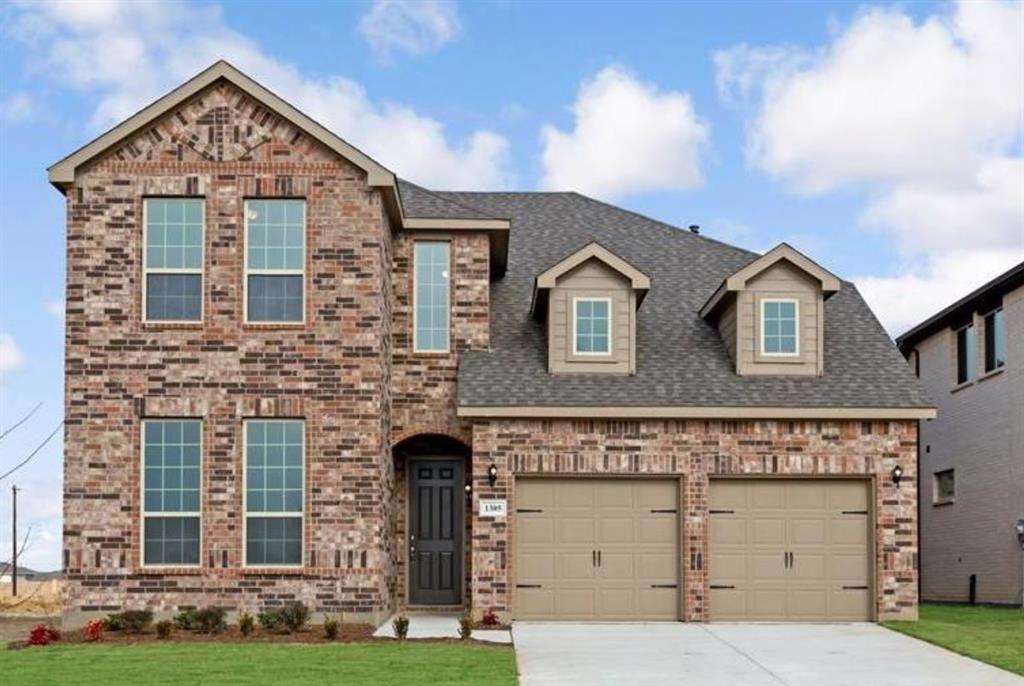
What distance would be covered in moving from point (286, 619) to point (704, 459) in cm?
685

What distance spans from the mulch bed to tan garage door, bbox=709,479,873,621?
515 cm

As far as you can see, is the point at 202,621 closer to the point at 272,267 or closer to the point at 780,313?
the point at 272,267

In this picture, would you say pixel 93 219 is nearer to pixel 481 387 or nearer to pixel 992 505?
pixel 481 387

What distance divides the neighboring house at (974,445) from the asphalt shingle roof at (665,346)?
4.46m

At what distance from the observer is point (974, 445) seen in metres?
31.2

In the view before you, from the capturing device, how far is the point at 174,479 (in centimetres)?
2162

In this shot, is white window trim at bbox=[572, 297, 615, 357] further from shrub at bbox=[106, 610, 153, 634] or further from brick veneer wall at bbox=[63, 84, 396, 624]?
shrub at bbox=[106, 610, 153, 634]

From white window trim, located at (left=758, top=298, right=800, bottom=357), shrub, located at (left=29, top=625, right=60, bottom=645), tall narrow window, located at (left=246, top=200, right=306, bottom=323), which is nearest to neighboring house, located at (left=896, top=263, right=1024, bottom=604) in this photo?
white window trim, located at (left=758, top=298, right=800, bottom=357)

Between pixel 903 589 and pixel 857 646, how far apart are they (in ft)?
12.0

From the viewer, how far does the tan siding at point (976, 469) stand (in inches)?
1130

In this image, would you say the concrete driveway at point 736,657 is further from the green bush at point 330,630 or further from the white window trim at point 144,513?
the white window trim at point 144,513

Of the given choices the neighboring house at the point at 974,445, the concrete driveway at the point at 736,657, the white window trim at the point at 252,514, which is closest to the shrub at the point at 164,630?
the white window trim at the point at 252,514

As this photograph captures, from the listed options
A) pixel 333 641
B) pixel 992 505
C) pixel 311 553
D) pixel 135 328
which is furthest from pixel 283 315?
pixel 992 505

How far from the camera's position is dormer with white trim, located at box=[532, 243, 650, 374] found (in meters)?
23.6
